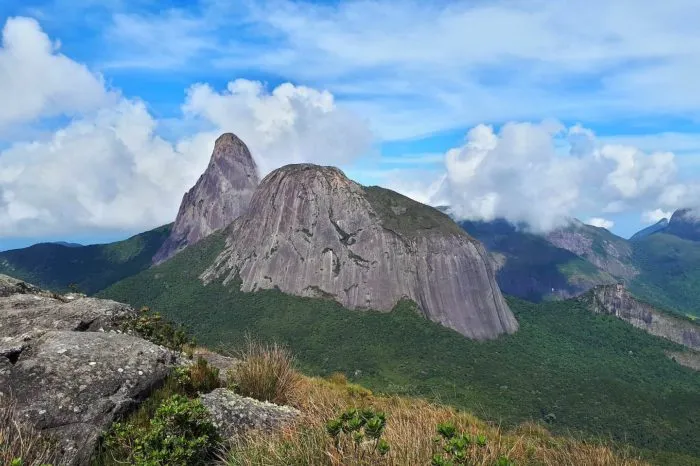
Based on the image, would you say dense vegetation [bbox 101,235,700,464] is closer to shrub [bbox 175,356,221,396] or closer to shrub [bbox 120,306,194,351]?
shrub [bbox 120,306,194,351]

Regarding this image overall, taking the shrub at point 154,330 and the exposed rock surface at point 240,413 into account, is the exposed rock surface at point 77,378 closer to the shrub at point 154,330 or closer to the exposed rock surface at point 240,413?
the exposed rock surface at point 240,413

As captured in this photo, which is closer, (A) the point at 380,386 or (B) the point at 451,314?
(A) the point at 380,386

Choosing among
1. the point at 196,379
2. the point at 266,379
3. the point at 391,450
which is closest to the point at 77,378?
the point at 196,379

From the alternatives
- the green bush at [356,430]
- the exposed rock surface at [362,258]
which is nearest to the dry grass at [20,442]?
the green bush at [356,430]

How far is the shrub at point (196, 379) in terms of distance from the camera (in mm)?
10602

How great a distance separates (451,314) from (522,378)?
40.4 m

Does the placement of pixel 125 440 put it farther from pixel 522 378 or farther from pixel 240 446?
pixel 522 378

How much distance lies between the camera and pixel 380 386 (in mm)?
119000

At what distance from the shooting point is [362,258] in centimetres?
18225

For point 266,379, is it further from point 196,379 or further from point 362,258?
point 362,258

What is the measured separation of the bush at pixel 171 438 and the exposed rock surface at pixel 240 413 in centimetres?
51

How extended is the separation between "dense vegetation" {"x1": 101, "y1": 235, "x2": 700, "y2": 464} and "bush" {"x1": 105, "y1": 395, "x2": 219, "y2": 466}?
103 meters

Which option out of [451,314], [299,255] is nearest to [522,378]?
[451,314]

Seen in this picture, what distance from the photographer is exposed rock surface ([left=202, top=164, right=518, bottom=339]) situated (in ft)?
589
